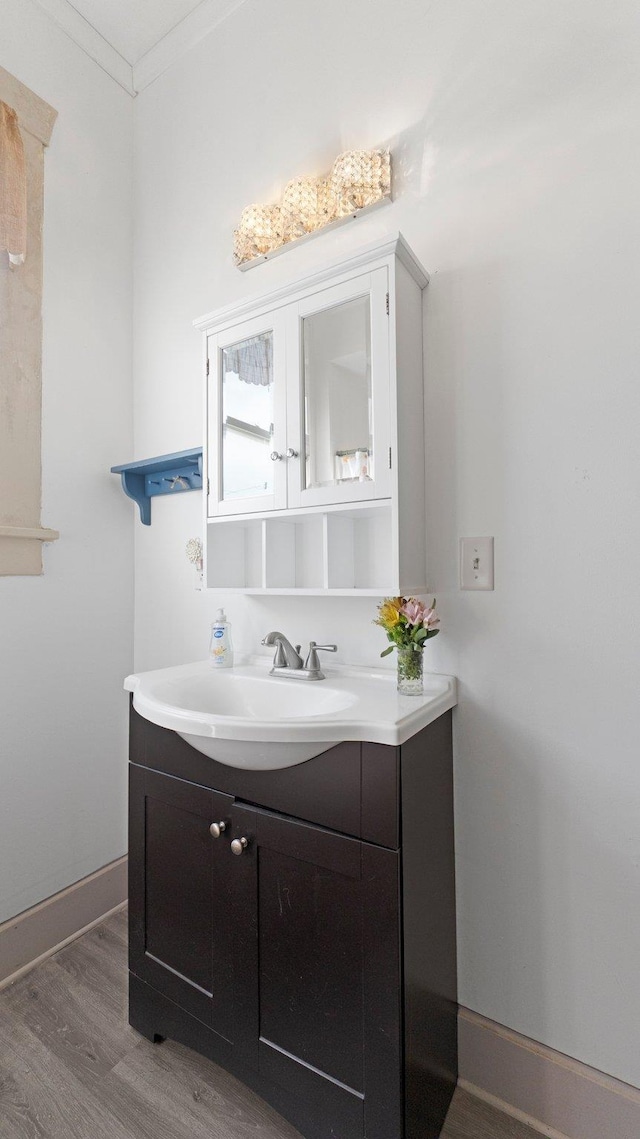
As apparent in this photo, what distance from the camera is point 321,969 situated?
100cm

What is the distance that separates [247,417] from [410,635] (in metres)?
0.73

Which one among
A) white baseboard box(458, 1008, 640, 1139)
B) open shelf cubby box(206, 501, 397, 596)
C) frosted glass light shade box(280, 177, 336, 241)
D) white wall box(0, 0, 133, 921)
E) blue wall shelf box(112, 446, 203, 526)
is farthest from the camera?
blue wall shelf box(112, 446, 203, 526)

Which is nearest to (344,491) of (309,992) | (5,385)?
(309,992)

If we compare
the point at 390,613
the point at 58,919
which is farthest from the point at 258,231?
the point at 58,919

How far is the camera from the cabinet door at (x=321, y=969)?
929 mm

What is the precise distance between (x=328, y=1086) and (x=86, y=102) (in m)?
2.88

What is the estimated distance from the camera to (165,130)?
75.8 inches

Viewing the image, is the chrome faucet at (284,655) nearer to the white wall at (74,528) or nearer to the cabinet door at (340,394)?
the cabinet door at (340,394)

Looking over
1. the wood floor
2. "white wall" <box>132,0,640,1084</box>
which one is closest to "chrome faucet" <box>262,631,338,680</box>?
"white wall" <box>132,0,640,1084</box>

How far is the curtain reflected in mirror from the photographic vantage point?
4.51 feet

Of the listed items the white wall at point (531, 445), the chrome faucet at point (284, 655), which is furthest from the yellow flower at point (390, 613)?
the chrome faucet at point (284, 655)

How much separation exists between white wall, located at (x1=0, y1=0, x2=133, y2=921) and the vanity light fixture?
1.99ft

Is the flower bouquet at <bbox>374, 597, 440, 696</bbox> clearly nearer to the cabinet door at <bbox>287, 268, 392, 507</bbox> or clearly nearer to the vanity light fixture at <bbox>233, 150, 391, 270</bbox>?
the cabinet door at <bbox>287, 268, 392, 507</bbox>

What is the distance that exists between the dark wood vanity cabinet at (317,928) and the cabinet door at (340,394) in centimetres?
60
